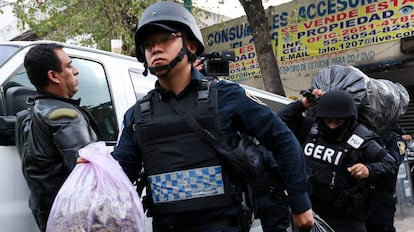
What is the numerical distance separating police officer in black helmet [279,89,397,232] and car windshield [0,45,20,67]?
2.00 m

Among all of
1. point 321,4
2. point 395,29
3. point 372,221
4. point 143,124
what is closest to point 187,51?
point 143,124

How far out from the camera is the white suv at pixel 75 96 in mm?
2301

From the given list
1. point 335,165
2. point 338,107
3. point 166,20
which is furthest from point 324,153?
point 166,20

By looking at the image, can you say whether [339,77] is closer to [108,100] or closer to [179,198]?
[108,100]

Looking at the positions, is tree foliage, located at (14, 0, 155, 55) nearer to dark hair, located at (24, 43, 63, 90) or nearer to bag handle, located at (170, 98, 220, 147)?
dark hair, located at (24, 43, 63, 90)

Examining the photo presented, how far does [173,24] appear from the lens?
6.49 feet

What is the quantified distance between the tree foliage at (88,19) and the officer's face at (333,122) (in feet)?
19.4

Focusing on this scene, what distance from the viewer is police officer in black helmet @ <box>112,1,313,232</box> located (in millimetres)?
1926

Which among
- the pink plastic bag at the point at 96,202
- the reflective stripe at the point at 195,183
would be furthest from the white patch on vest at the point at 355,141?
the pink plastic bag at the point at 96,202

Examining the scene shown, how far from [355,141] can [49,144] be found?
2.12 meters

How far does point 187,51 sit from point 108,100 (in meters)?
1.08

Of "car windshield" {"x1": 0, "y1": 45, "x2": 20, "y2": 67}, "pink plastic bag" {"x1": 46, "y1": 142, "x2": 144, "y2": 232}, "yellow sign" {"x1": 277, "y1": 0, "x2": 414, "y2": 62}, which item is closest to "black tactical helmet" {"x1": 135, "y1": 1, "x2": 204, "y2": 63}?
"pink plastic bag" {"x1": 46, "y1": 142, "x2": 144, "y2": 232}

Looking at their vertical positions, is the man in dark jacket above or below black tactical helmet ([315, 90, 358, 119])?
above

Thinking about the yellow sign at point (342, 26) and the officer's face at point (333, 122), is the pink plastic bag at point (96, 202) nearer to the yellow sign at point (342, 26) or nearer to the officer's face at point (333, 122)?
the officer's face at point (333, 122)
